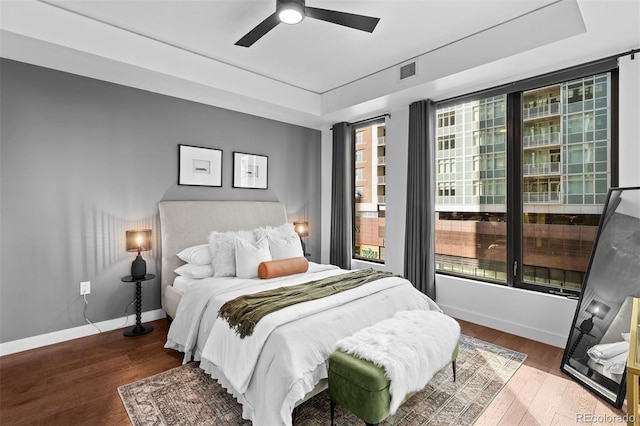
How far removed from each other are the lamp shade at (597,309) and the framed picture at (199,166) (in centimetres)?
404

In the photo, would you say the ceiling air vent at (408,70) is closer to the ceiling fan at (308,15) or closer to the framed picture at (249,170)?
the ceiling fan at (308,15)

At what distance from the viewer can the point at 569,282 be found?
3.16 meters

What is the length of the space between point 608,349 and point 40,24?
4962mm

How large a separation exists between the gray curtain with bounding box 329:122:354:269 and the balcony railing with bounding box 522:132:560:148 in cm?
236

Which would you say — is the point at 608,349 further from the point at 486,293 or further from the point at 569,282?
the point at 486,293

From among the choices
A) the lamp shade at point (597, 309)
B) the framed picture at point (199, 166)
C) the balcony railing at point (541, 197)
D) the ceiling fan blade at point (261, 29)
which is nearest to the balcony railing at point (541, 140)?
the balcony railing at point (541, 197)

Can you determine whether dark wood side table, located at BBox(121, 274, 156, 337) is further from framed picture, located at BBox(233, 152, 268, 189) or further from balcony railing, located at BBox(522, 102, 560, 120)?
balcony railing, located at BBox(522, 102, 560, 120)

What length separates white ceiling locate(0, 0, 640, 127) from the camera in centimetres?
254

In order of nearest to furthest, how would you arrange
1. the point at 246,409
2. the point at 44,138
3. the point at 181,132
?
the point at 246,409
the point at 44,138
the point at 181,132

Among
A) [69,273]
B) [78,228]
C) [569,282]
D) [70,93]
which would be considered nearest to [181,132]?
[70,93]

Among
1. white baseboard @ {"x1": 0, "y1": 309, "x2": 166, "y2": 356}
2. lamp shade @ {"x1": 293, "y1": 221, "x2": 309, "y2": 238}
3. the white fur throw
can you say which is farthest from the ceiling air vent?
white baseboard @ {"x1": 0, "y1": 309, "x2": 166, "y2": 356}

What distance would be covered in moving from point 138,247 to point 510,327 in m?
3.98

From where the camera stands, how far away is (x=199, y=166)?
4.03 meters

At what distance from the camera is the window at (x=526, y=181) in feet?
9.93
